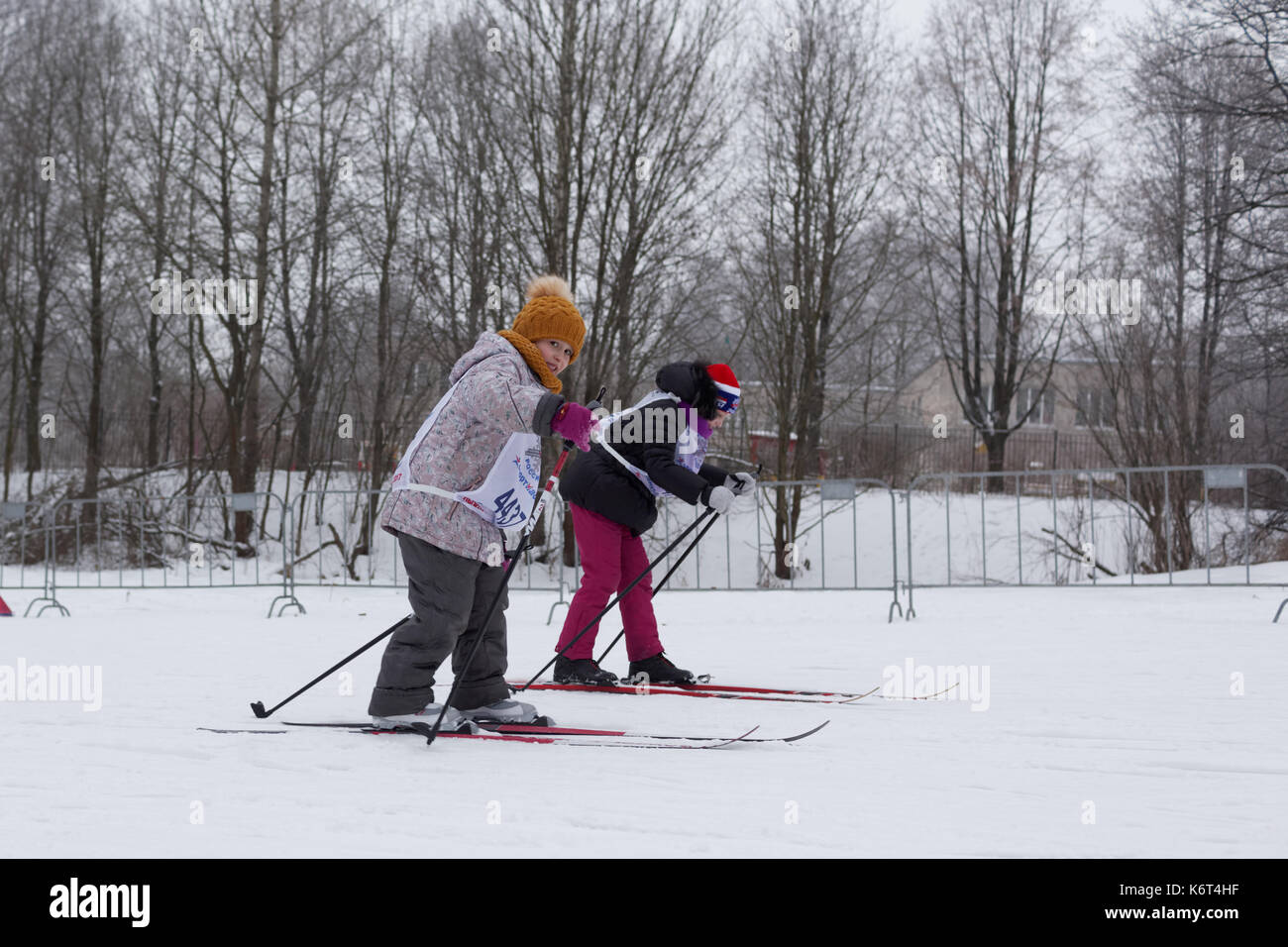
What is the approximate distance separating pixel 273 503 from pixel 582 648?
1610cm

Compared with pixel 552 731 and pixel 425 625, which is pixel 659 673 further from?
pixel 425 625

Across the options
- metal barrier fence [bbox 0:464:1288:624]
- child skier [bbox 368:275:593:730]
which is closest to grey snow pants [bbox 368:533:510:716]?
child skier [bbox 368:275:593:730]

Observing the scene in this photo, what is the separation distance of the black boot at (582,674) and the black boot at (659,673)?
0.13m

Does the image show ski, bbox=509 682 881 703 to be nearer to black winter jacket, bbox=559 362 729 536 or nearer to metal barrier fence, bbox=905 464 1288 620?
black winter jacket, bbox=559 362 729 536

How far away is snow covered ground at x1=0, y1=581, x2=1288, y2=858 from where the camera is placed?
2.70 meters

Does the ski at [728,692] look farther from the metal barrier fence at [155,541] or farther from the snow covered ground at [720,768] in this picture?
the metal barrier fence at [155,541]

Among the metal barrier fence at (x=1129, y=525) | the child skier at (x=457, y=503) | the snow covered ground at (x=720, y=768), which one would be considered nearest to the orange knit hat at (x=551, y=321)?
the child skier at (x=457, y=503)

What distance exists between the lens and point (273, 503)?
20.2 metres

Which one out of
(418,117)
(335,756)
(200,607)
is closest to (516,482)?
(335,756)

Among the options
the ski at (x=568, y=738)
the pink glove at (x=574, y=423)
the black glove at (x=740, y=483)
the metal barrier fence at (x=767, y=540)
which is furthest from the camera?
the metal barrier fence at (x=767, y=540)

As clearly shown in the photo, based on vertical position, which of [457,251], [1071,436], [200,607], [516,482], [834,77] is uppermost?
[834,77]

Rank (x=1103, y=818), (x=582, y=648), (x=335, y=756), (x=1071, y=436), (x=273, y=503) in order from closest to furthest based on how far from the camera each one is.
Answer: (x=1103, y=818) → (x=335, y=756) → (x=582, y=648) → (x=273, y=503) → (x=1071, y=436)

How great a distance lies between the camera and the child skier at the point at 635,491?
511 centimetres
